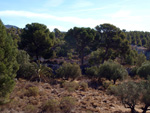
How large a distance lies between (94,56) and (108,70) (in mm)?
10371

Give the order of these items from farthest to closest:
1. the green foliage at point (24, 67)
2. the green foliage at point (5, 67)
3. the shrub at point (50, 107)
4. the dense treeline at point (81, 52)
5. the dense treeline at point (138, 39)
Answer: the dense treeline at point (138, 39) < the dense treeline at point (81, 52) < the green foliage at point (24, 67) < the shrub at point (50, 107) < the green foliage at point (5, 67)

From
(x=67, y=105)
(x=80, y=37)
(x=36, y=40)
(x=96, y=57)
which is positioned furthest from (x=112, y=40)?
(x=67, y=105)

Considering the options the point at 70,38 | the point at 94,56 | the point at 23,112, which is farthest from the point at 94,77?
the point at 23,112

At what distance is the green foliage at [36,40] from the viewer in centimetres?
2894

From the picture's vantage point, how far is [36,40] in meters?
29.2

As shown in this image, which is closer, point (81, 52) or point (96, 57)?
point (96, 57)

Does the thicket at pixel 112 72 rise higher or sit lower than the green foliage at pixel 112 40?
lower

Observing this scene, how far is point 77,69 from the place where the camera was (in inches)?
899

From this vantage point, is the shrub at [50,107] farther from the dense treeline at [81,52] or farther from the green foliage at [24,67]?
the green foliage at [24,67]

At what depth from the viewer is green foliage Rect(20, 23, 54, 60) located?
94.9ft

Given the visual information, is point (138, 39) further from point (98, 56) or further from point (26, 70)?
point (26, 70)

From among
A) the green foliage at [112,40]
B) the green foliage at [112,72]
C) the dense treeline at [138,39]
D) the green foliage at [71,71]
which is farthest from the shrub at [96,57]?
the dense treeline at [138,39]

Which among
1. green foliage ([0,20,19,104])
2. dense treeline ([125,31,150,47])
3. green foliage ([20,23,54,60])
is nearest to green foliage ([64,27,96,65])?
green foliage ([20,23,54,60])

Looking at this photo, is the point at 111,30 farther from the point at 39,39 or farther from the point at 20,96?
the point at 20,96
